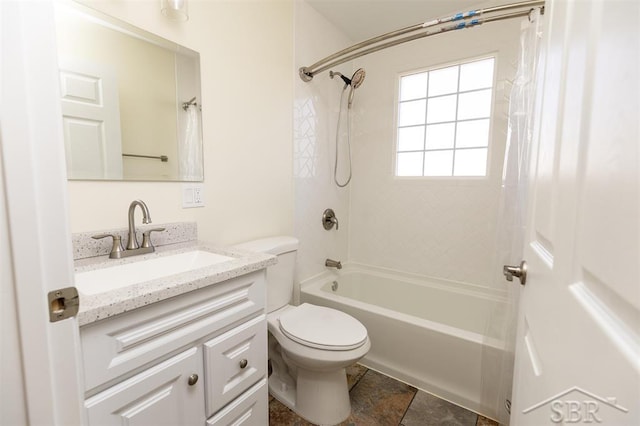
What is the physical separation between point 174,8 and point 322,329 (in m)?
1.59

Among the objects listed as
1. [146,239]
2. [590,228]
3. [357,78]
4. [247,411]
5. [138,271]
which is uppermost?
[357,78]

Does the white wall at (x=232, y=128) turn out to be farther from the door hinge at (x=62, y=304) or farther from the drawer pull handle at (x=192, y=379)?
Result: the door hinge at (x=62, y=304)

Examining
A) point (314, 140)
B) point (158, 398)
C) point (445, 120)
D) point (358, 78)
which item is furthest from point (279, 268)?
point (445, 120)

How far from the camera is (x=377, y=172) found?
8.11ft

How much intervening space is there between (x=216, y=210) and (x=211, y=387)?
85 cm

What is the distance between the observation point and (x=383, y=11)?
2002 millimetres

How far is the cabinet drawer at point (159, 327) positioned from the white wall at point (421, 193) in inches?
63.2

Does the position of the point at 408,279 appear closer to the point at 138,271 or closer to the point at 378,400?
the point at 378,400

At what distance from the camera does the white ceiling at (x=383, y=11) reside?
1913mm

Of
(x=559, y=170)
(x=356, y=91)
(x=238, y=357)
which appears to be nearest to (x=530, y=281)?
(x=559, y=170)

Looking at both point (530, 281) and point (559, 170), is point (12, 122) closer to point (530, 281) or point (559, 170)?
point (559, 170)

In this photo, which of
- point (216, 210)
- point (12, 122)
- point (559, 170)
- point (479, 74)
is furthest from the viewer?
point (479, 74)

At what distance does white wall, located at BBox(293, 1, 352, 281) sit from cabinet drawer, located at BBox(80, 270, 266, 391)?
1018 millimetres

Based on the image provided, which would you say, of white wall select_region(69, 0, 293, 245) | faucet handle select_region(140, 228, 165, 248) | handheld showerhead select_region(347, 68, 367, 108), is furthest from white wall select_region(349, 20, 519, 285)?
faucet handle select_region(140, 228, 165, 248)
